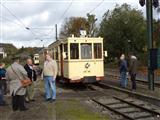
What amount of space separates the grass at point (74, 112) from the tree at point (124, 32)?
48.6 m

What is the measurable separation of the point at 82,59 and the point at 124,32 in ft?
139

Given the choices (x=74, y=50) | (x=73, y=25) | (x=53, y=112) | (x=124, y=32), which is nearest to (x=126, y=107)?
(x=53, y=112)

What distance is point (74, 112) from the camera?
15.5 m

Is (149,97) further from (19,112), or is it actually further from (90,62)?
(90,62)

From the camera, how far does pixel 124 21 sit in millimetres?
68062

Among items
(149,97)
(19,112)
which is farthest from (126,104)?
(19,112)

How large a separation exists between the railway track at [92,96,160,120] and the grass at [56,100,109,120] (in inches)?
35.6

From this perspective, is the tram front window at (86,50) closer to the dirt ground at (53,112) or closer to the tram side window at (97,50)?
the tram side window at (97,50)

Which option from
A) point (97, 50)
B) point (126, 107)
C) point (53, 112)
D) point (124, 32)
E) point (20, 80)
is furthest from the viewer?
point (124, 32)

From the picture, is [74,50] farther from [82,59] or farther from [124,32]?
[124,32]

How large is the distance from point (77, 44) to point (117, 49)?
139 feet

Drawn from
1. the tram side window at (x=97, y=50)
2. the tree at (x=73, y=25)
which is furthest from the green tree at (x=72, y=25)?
the tram side window at (x=97, y=50)

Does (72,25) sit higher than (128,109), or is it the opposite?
(72,25)

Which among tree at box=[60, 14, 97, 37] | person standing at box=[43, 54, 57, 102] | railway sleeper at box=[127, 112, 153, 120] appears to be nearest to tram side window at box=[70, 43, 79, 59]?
person standing at box=[43, 54, 57, 102]
